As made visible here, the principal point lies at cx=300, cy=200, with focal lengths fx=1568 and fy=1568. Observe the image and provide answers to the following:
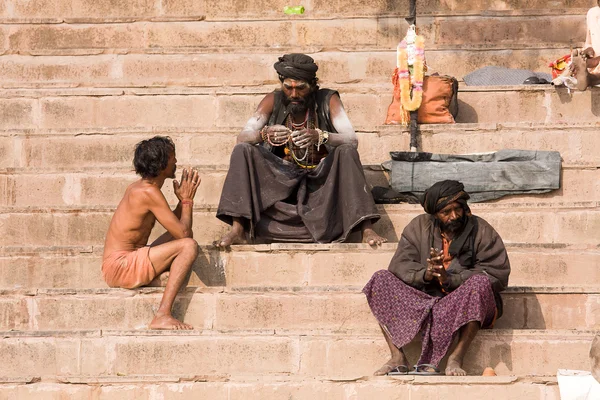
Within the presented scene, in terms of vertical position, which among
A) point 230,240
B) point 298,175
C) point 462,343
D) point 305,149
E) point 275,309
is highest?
point 305,149

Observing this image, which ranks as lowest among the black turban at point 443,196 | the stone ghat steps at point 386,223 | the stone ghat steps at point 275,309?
the stone ghat steps at point 275,309

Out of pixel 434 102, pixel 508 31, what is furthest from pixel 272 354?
pixel 508 31

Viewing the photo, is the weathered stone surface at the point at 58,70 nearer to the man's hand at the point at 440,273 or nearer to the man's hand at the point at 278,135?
the man's hand at the point at 278,135

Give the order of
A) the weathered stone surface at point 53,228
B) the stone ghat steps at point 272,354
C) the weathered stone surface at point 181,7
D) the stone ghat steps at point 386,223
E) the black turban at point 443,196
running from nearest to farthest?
the stone ghat steps at point 272,354 < the black turban at point 443,196 < the stone ghat steps at point 386,223 < the weathered stone surface at point 53,228 < the weathered stone surface at point 181,7

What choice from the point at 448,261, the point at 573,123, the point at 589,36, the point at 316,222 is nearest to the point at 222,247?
the point at 316,222

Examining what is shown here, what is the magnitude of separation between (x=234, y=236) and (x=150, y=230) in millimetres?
612

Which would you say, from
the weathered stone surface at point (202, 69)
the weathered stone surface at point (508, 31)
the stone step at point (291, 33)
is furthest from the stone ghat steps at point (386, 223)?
the weathered stone surface at point (508, 31)

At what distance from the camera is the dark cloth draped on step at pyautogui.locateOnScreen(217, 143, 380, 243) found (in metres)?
11.2

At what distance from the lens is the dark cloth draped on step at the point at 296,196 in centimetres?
1120

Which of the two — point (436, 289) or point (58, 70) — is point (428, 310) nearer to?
point (436, 289)

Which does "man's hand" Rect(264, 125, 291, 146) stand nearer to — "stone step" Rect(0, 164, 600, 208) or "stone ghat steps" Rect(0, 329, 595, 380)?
"stone step" Rect(0, 164, 600, 208)

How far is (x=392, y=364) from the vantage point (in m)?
9.70

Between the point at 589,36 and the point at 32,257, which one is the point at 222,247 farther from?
→ the point at 589,36

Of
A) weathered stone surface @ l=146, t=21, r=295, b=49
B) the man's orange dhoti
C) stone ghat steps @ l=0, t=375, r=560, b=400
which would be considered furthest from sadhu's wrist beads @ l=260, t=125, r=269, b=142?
weathered stone surface @ l=146, t=21, r=295, b=49
